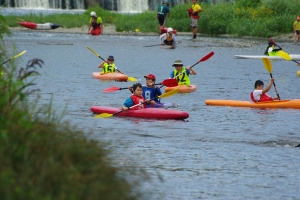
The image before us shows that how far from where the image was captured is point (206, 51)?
32875 millimetres

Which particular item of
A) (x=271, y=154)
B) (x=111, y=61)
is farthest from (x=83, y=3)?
(x=271, y=154)

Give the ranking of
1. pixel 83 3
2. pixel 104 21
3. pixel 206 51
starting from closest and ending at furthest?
1. pixel 206 51
2. pixel 104 21
3. pixel 83 3

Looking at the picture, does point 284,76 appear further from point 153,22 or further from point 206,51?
point 153,22

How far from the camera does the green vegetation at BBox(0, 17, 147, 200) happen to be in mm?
5324

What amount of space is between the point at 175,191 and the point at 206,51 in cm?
2388

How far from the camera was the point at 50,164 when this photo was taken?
5.66m

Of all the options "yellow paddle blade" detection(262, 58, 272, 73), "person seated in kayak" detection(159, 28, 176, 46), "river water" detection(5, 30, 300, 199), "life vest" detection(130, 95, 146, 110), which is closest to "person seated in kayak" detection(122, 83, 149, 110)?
"life vest" detection(130, 95, 146, 110)

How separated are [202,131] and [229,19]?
102 feet

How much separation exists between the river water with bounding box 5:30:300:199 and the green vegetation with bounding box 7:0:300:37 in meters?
12.9

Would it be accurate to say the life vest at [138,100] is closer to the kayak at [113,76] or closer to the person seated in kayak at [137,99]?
the person seated in kayak at [137,99]


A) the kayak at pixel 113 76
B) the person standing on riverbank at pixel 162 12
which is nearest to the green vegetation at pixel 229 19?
the person standing on riverbank at pixel 162 12

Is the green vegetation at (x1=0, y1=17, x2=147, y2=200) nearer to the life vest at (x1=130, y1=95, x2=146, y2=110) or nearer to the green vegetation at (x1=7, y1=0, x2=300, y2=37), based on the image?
the life vest at (x1=130, y1=95, x2=146, y2=110)

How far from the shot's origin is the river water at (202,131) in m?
9.78

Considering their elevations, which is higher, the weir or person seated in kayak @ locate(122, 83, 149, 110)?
person seated in kayak @ locate(122, 83, 149, 110)
